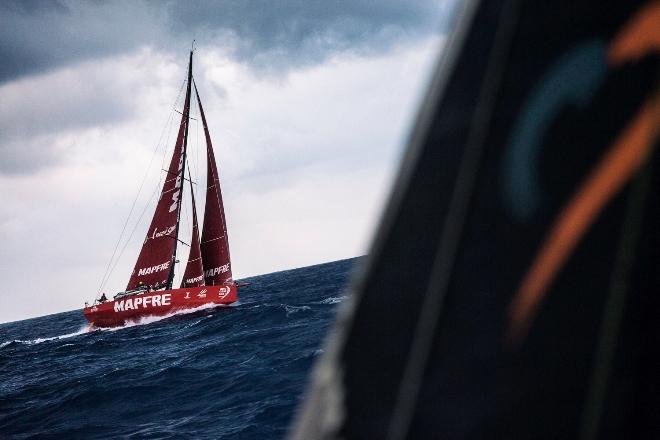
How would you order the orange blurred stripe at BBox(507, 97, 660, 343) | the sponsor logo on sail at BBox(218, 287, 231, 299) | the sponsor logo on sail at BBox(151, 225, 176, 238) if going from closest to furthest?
the orange blurred stripe at BBox(507, 97, 660, 343) → the sponsor logo on sail at BBox(218, 287, 231, 299) → the sponsor logo on sail at BBox(151, 225, 176, 238)

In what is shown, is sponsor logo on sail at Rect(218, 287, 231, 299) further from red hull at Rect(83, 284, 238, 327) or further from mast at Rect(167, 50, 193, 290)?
mast at Rect(167, 50, 193, 290)

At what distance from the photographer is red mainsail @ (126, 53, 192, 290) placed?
21953 millimetres

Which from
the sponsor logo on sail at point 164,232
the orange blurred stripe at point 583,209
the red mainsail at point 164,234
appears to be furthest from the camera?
the sponsor logo on sail at point 164,232

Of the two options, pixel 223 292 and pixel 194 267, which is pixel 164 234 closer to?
pixel 194 267

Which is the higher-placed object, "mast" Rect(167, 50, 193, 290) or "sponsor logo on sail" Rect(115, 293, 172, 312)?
"mast" Rect(167, 50, 193, 290)

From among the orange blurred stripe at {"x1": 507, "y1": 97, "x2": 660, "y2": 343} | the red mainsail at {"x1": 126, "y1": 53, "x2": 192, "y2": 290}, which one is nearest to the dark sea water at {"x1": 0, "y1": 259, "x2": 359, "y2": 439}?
the orange blurred stripe at {"x1": 507, "y1": 97, "x2": 660, "y2": 343}

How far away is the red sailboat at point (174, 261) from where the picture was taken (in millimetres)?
19922

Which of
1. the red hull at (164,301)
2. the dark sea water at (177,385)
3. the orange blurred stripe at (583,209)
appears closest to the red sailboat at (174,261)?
the red hull at (164,301)

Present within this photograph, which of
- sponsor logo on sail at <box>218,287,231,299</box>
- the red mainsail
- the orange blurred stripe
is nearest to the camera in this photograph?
the orange blurred stripe

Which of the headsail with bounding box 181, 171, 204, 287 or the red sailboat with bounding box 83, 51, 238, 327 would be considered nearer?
the red sailboat with bounding box 83, 51, 238, 327

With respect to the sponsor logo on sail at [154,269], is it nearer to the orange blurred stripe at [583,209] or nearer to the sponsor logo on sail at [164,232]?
the sponsor logo on sail at [164,232]

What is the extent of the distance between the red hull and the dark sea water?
11.7 ft

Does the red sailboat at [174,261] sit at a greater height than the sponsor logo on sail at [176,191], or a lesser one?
lesser

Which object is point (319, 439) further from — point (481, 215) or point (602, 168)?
point (602, 168)
